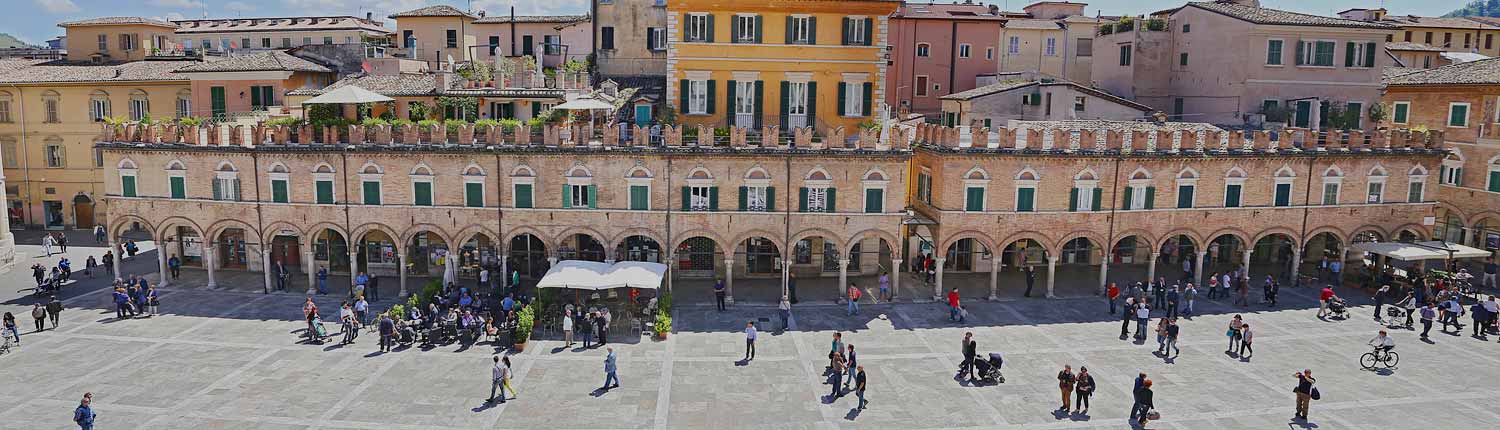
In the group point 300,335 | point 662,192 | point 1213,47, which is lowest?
point 300,335

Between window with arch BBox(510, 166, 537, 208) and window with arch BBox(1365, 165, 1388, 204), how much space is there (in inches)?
1282

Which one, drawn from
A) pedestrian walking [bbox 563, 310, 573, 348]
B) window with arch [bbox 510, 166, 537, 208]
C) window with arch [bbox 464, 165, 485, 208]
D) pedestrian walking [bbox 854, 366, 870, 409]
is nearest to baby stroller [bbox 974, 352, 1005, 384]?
pedestrian walking [bbox 854, 366, 870, 409]

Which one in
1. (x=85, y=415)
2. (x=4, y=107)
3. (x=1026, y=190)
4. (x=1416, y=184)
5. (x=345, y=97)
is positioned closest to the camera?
(x=85, y=415)

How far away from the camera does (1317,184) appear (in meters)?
36.6

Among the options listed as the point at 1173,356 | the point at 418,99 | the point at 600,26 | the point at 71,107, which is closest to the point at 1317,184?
the point at 1173,356

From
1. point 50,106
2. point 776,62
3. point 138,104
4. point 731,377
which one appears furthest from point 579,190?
point 50,106

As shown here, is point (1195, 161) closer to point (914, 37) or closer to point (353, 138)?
point (914, 37)

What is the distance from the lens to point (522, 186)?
110 ft

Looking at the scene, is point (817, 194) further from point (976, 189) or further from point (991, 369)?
point (991, 369)

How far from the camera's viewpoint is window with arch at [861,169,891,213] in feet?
109

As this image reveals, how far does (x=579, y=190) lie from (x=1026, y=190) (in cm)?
1622

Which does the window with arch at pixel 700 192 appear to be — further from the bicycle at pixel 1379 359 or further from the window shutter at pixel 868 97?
the bicycle at pixel 1379 359

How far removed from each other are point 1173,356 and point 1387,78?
88.6 ft

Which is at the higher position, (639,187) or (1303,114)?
(1303,114)
